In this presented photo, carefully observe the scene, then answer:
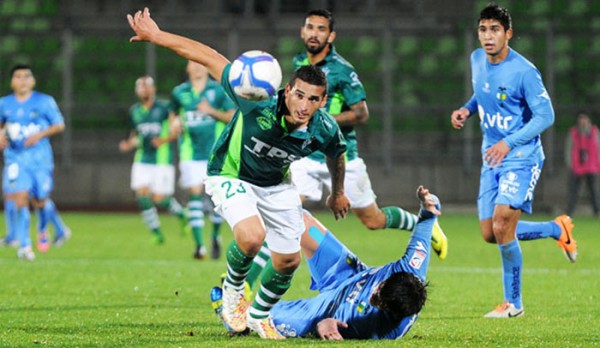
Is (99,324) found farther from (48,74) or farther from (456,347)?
(48,74)

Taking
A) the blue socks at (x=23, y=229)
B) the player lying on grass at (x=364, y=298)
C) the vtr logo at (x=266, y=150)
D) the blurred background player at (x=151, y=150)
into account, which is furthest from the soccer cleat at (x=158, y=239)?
the vtr logo at (x=266, y=150)

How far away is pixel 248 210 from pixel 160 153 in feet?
40.0

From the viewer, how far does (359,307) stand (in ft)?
23.6

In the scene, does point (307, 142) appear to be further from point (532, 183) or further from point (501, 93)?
point (532, 183)

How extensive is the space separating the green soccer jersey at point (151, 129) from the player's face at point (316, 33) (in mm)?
8856

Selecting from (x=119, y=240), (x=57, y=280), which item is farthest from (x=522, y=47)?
(x=57, y=280)

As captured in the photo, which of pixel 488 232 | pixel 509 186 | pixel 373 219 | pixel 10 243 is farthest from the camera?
pixel 10 243

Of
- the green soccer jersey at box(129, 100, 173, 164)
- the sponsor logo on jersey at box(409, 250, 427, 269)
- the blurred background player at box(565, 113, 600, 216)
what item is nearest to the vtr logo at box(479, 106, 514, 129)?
the sponsor logo on jersey at box(409, 250, 427, 269)

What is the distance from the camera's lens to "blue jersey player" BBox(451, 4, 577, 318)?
9.06 metres

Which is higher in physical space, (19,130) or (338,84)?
(338,84)

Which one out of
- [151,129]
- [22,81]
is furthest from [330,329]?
[151,129]

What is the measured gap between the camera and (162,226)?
22.2 metres

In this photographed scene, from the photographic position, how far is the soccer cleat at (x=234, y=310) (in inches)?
302

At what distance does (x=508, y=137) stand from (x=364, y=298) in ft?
8.08
